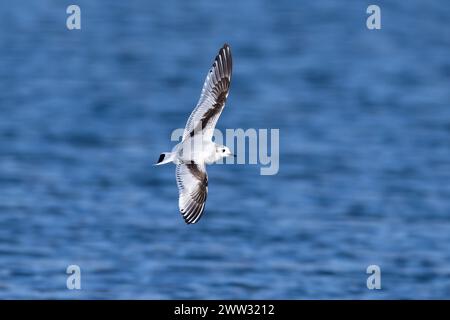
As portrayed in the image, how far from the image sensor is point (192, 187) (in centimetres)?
1238

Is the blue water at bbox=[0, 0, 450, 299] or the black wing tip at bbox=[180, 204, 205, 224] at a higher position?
the blue water at bbox=[0, 0, 450, 299]

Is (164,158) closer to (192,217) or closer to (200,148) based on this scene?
(200,148)

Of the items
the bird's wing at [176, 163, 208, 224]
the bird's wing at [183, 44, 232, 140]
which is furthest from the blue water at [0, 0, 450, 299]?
the bird's wing at [183, 44, 232, 140]

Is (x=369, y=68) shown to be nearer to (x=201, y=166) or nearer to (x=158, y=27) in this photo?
(x=158, y=27)

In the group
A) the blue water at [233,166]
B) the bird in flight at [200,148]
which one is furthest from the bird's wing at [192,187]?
the blue water at [233,166]

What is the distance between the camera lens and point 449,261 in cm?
1781

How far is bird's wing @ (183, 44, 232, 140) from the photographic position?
12.2 metres

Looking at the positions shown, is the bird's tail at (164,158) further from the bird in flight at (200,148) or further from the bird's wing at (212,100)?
the bird's wing at (212,100)

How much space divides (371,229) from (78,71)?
12.0 metres

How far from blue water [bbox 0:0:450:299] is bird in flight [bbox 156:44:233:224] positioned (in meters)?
4.01

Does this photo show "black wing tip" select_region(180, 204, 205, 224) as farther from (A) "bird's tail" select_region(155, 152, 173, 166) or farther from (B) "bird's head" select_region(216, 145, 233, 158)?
(A) "bird's tail" select_region(155, 152, 173, 166)

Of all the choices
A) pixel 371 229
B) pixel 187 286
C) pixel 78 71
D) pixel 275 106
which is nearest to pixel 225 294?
pixel 187 286

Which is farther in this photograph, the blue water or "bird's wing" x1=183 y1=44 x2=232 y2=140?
the blue water
